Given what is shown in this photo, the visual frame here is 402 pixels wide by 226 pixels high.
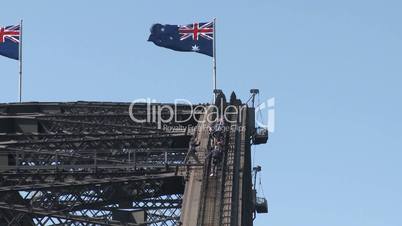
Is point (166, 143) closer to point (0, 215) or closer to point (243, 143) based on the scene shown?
point (243, 143)

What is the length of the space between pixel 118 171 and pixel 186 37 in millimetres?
18704

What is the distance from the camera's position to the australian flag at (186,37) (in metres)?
71.6

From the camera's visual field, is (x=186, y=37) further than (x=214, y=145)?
Yes

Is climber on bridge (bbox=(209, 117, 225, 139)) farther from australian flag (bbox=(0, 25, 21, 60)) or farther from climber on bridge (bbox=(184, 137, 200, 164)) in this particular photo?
australian flag (bbox=(0, 25, 21, 60))

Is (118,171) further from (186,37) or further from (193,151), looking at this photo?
(186,37)

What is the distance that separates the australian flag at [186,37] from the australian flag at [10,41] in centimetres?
1293

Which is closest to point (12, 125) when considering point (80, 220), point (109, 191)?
point (109, 191)

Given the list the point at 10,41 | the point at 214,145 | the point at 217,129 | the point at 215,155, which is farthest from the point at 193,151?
the point at 10,41

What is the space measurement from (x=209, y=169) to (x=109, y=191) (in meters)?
4.75

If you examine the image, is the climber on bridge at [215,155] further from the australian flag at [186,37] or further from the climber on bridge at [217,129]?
the australian flag at [186,37]

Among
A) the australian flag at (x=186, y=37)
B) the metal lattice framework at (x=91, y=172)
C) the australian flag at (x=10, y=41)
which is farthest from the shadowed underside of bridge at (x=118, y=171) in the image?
the australian flag at (x=10, y=41)

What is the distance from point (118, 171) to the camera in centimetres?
5428

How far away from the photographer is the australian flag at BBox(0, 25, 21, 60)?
267 ft

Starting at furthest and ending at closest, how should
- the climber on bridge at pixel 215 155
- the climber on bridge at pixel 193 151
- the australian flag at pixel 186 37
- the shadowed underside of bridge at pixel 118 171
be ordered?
the australian flag at pixel 186 37 → the climber on bridge at pixel 193 151 → the climber on bridge at pixel 215 155 → the shadowed underside of bridge at pixel 118 171
